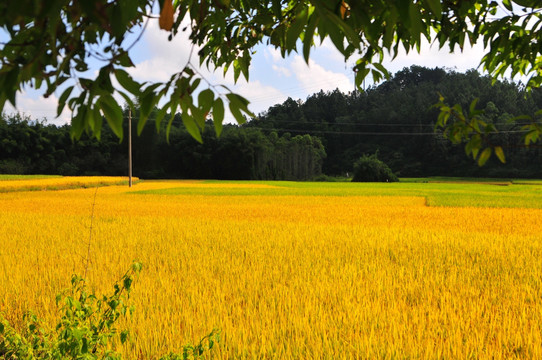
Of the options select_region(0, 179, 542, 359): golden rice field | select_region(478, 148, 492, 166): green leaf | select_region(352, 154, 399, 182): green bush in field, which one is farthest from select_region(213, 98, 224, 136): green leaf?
select_region(352, 154, 399, 182): green bush in field

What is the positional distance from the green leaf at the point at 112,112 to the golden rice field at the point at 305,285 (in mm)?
1982

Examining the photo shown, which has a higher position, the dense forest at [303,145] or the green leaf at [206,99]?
the dense forest at [303,145]

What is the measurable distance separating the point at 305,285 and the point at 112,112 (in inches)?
140

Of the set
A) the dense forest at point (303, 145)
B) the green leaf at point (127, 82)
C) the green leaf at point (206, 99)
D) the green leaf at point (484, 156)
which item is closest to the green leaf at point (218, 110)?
the green leaf at point (206, 99)

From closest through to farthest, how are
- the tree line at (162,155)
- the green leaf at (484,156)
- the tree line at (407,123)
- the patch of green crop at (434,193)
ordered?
Answer: the green leaf at (484,156) < the patch of green crop at (434,193) < the tree line at (162,155) < the tree line at (407,123)

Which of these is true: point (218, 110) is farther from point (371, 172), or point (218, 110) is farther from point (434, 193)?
point (371, 172)

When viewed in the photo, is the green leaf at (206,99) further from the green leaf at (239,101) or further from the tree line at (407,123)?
the tree line at (407,123)

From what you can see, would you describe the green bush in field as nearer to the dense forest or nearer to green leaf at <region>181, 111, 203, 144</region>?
the dense forest

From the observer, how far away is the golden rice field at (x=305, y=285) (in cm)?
277

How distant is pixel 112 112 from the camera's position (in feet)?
3.01

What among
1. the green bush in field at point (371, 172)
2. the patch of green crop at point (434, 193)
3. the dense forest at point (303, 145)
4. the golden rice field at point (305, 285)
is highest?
the dense forest at point (303, 145)

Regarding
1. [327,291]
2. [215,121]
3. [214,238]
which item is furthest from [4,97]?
[214,238]

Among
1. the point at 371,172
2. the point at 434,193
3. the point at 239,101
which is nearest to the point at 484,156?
the point at 239,101

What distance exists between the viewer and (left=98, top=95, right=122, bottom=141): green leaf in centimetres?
91
